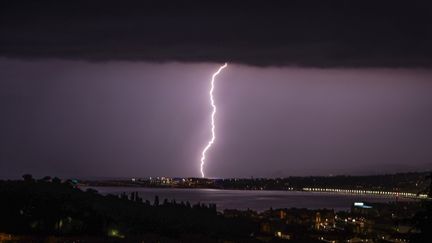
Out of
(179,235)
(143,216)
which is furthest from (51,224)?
(143,216)

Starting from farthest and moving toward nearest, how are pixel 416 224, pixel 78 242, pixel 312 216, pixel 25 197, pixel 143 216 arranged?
pixel 312 216
pixel 143 216
pixel 25 197
pixel 78 242
pixel 416 224

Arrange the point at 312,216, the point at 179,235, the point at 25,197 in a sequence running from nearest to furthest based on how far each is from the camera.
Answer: the point at 25,197 < the point at 179,235 < the point at 312,216

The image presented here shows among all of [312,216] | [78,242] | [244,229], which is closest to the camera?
[78,242]

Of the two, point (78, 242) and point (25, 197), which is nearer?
point (78, 242)

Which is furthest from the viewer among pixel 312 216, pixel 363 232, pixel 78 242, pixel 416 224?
pixel 312 216

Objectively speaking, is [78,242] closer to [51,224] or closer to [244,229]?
[51,224]

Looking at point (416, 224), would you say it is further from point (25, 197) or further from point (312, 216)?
point (312, 216)

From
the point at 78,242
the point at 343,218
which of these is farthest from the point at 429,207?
the point at 343,218

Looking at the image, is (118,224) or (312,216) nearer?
(118,224)
